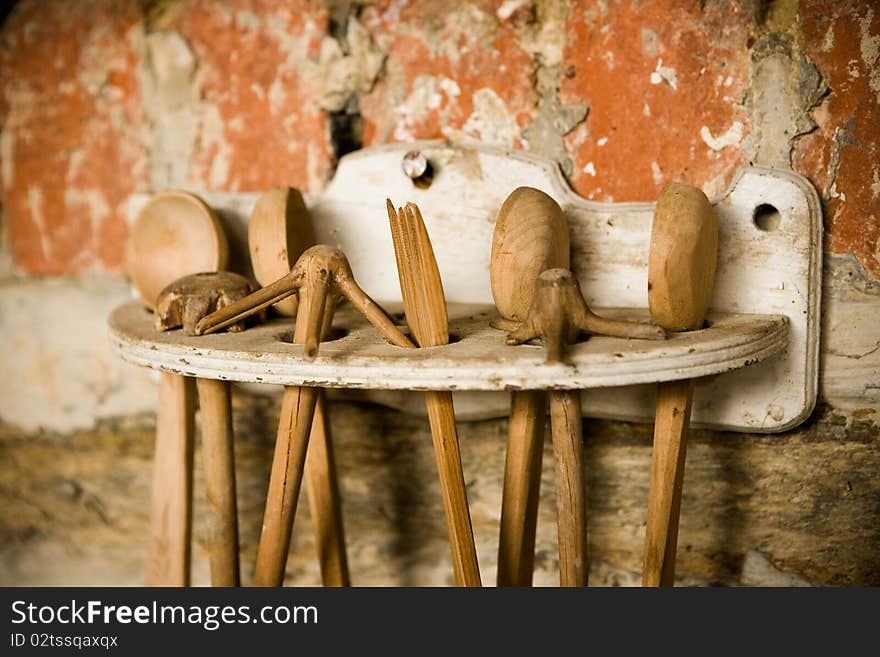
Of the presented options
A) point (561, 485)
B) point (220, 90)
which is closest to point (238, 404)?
point (220, 90)

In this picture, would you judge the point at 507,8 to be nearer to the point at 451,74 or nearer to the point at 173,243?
the point at 451,74

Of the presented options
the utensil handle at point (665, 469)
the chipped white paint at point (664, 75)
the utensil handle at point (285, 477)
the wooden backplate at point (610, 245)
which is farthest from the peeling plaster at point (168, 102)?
the utensil handle at point (665, 469)

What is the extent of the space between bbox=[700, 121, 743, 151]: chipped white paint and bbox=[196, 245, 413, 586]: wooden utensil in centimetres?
41

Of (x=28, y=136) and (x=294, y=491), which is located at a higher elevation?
(x=28, y=136)

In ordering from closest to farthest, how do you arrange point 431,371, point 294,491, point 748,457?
point 431,371
point 294,491
point 748,457

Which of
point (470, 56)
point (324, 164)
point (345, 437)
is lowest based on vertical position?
point (345, 437)

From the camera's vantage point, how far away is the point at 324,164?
3.64ft

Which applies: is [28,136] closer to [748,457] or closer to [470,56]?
[470,56]

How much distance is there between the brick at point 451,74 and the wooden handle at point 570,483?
0.35 meters

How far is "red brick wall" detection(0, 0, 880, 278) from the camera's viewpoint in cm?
92

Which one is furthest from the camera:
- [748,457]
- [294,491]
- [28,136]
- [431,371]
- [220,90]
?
[28,136]

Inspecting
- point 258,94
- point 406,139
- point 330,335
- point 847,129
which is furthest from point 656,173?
point 258,94

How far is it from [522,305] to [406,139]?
13.2 inches

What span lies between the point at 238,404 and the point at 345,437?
16 centimetres
